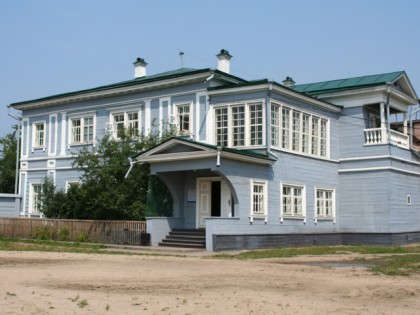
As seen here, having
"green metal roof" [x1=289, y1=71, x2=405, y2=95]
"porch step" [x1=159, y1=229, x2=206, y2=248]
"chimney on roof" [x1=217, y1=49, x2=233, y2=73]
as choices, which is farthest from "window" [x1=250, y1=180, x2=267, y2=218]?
"green metal roof" [x1=289, y1=71, x2=405, y2=95]

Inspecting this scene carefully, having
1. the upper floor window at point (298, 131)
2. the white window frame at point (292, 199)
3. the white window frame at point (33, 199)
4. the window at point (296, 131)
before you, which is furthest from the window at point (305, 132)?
the white window frame at point (33, 199)

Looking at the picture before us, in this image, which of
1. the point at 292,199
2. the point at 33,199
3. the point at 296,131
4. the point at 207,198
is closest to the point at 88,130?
the point at 33,199

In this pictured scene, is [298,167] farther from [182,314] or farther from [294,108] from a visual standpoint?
[182,314]

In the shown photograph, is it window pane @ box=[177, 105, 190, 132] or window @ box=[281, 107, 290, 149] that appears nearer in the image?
window @ box=[281, 107, 290, 149]

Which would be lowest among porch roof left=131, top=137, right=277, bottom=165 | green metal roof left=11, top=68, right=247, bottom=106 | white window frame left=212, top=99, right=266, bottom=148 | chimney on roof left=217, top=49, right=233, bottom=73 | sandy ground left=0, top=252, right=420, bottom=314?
sandy ground left=0, top=252, right=420, bottom=314

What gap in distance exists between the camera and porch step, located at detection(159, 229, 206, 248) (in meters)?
24.0

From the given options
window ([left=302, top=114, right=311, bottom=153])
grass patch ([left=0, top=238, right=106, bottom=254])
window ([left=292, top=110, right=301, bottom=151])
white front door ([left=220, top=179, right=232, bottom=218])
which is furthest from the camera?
window ([left=302, top=114, right=311, bottom=153])

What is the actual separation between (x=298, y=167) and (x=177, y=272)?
45.7 feet

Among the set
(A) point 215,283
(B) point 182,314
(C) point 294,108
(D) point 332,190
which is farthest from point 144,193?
(B) point 182,314

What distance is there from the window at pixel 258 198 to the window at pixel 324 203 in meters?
4.48

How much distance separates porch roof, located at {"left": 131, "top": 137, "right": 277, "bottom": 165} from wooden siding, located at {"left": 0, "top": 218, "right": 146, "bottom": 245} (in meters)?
2.85

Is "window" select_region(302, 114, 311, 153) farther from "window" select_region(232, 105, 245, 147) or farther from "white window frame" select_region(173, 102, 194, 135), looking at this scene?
"white window frame" select_region(173, 102, 194, 135)

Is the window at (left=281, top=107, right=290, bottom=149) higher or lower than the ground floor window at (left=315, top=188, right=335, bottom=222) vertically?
higher

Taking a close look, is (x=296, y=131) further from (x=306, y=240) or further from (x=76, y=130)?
(x=76, y=130)
